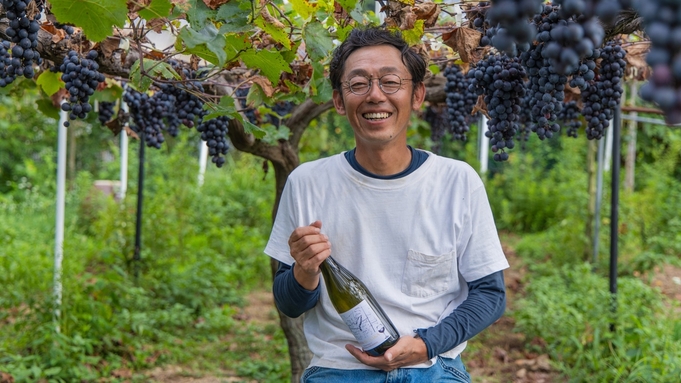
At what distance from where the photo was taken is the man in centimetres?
188

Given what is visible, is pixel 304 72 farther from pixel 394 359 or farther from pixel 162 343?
pixel 162 343

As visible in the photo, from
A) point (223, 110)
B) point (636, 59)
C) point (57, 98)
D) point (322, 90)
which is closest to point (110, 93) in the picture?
point (57, 98)

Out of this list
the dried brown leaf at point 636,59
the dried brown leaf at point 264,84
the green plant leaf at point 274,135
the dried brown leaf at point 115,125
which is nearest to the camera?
the dried brown leaf at point 264,84

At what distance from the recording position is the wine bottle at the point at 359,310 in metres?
1.73

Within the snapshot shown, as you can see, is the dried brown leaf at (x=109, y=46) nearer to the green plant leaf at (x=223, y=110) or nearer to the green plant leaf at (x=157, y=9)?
the green plant leaf at (x=223, y=110)

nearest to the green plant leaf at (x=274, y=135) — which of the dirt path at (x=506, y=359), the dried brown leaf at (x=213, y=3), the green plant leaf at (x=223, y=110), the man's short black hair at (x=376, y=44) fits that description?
the green plant leaf at (x=223, y=110)

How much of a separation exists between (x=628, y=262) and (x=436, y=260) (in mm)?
4401

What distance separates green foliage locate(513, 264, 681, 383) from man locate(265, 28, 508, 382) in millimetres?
1701

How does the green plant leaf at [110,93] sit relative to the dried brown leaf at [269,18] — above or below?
below

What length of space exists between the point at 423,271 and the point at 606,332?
7.42 ft

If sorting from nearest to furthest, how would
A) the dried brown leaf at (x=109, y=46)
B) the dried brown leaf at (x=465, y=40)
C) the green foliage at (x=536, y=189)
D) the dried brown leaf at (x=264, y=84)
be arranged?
1. the dried brown leaf at (x=465, y=40)
2. the dried brown leaf at (x=109, y=46)
3. the dried brown leaf at (x=264, y=84)
4. the green foliage at (x=536, y=189)

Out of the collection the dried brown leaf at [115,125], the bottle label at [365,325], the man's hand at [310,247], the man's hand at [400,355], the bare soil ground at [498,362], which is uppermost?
the dried brown leaf at [115,125]

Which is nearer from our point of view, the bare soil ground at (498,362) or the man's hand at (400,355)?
the man's hand at (400,355)

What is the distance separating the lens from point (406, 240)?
1.92m
